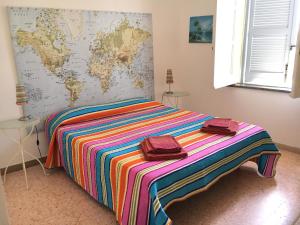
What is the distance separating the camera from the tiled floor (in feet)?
6.63

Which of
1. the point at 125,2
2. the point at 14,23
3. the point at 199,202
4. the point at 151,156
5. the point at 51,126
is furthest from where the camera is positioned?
the point at 125,2

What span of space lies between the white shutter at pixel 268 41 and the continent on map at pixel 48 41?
2.21 m

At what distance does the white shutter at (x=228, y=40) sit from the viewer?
10.4ft

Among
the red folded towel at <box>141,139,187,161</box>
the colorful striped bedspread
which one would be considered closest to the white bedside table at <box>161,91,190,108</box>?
the colorful striped bedspread

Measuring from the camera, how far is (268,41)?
3160 mm

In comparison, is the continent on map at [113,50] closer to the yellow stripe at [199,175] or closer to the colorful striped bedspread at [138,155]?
the colorful striped bedspread at [138,155]

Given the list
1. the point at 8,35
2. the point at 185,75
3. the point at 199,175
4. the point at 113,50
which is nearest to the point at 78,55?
the point at 113,50

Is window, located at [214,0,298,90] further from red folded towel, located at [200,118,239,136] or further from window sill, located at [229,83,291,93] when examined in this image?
red folded towel, located at [200,118,239,136]

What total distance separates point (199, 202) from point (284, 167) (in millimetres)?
1127

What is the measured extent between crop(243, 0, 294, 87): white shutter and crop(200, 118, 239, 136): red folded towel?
1.12m

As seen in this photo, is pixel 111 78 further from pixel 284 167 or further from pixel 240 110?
pixel 284 167

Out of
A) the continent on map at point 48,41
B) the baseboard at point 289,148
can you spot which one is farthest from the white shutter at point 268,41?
the continent on map at point 48,41

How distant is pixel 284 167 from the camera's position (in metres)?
2.76

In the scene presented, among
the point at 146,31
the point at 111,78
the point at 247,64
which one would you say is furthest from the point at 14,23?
the point at 247,64
